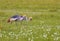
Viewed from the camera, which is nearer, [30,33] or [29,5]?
[30,33]

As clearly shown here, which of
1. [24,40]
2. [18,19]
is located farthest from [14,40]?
[18,19]

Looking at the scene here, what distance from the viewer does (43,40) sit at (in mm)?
8062

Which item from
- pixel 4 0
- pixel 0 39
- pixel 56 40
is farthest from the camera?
pixel 4 0

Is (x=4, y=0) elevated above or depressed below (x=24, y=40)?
below

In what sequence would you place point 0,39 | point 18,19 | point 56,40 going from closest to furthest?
point 56,40
point 0,39
point 18,19

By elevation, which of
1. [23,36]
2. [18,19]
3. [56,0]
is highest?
[23,36]

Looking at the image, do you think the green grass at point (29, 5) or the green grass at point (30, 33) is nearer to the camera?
the green grass at point (30, 33)

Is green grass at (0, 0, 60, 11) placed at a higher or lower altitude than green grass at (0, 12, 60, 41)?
lower

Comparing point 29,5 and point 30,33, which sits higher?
point 30,33

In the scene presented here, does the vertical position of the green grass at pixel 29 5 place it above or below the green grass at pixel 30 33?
below

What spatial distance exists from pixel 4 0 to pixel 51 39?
180 feet

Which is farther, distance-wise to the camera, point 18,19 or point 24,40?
point 18,19

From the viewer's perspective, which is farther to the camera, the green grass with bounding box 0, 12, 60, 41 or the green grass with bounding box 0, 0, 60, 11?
the green grass with bounding box 0, 0, 60, 11

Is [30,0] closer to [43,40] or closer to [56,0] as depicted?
[56,0]
